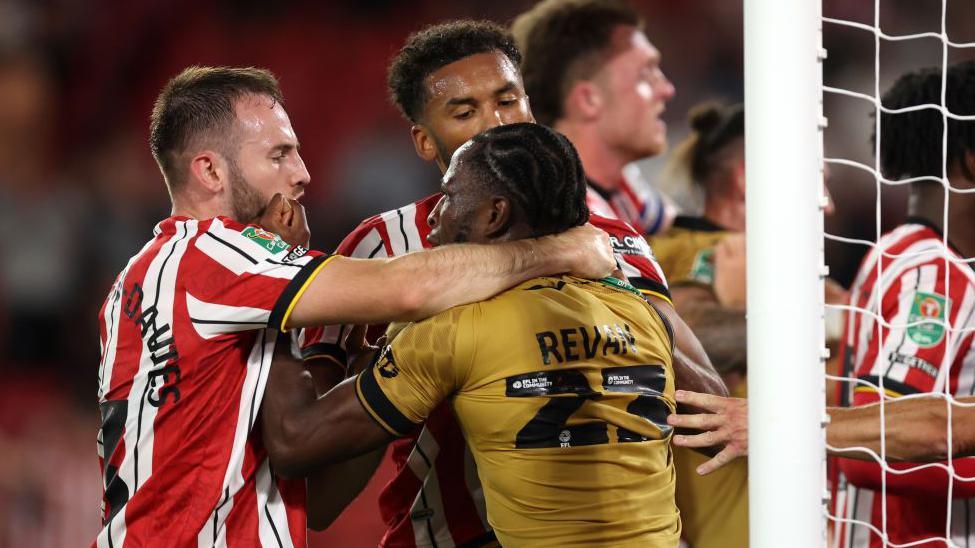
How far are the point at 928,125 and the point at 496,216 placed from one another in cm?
178

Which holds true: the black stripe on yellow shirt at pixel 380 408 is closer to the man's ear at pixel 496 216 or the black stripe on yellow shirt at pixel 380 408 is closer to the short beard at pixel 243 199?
the man's ear at pixel 496 216

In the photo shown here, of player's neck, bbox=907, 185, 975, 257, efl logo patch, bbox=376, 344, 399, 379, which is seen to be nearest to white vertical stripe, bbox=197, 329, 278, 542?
efl logo patch, bbox=376, 344, 399, 379

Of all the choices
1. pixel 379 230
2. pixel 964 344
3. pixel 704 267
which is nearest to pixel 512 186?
pixel 379 230

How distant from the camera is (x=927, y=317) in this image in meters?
3.03

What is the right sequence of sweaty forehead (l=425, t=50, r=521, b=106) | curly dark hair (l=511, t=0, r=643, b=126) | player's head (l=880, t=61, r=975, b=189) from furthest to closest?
curly dark hair (l=511, t=0, r=643, b=126)
player's head (l=880, t=61, r=975, b=189)
sweaty forehead (l=425, t=50, r=521, b=106)

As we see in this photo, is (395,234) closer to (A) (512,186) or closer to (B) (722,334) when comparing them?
(A) (512,186)

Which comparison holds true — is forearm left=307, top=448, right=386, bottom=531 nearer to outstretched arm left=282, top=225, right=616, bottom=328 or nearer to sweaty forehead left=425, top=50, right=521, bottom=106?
outstretched arm left=282, top=225, right=616, bottom=328

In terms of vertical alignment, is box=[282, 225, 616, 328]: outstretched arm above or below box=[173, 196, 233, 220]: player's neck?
below

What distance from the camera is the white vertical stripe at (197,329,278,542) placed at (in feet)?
7.43

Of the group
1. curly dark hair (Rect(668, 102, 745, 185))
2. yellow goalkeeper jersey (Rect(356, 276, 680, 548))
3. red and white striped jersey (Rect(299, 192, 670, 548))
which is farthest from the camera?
curly dark hair (Rect(668, 102, 745, 185))

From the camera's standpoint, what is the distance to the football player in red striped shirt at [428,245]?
256cm

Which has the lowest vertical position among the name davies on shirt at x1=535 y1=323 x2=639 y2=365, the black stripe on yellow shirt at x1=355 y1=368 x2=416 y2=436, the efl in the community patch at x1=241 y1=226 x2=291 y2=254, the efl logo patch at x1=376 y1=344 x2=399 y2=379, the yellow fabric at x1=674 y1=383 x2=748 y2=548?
the yellow fabric at x1=674 y1=383 x2=748 y2=548

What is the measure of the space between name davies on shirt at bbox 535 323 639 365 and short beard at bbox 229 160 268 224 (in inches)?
30.6

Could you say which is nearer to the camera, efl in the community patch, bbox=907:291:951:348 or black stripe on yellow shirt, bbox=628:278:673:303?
black stripe on yellow shirt, bbox=628:278:673:303
